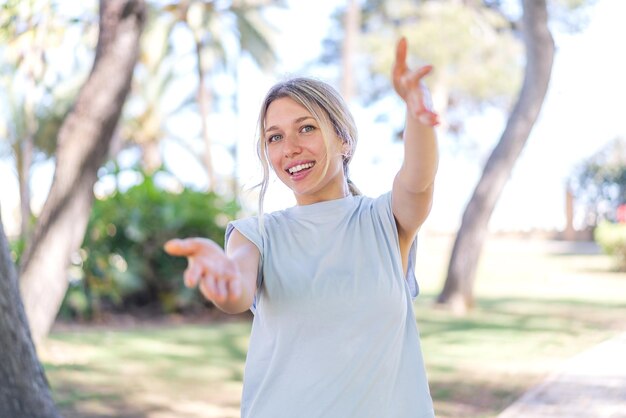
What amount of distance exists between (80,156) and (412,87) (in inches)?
239

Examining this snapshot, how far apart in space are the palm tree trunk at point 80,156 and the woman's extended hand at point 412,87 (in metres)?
5.92

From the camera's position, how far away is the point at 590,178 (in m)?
33.1

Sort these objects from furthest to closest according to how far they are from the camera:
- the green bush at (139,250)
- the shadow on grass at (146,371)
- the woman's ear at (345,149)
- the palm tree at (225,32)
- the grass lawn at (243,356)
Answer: the palm tree at (225,32) → the green bush at (139,250) → the grass lawn at (243,356) → the shadow on grass at (146,371) → the woman's ear at (345,149)

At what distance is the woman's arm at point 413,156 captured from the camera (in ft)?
6.44

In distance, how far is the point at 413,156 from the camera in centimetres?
208

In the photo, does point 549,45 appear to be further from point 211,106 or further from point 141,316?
point 211,106

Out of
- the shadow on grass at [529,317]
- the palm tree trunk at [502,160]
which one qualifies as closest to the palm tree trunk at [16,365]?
the shadow on grass at [529,317]

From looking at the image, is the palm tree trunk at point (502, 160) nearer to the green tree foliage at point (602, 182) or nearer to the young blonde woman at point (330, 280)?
the young blonde woman at point (330, 280)

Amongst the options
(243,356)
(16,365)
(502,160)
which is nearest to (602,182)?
(502,160)

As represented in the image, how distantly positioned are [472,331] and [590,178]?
2432 cm

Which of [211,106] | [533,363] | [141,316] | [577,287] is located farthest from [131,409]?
[211,106]

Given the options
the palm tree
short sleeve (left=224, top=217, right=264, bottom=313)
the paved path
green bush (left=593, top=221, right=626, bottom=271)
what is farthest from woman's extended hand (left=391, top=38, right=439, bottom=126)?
the palm tree

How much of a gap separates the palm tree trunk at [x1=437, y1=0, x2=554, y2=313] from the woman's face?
10.0 m

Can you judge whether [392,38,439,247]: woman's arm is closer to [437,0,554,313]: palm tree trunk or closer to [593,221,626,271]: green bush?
[437,0,554,313]: palm tree trunk
